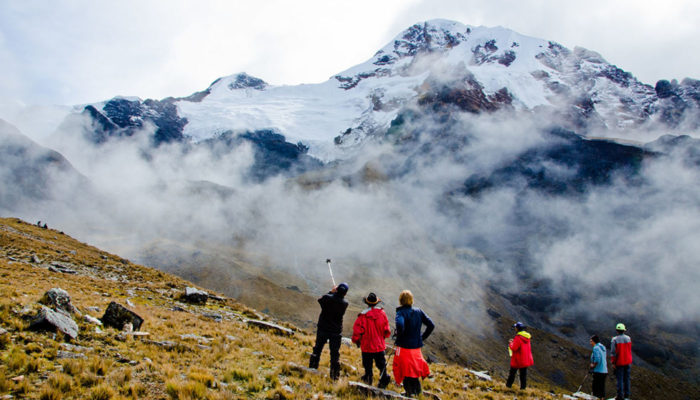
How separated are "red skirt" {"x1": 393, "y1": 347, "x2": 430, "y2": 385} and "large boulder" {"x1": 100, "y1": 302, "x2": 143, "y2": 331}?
9.06 meters

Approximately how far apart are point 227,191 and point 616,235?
189671mm

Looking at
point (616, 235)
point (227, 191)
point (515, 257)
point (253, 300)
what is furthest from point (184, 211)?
point (616, 235)

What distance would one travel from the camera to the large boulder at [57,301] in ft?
36.5

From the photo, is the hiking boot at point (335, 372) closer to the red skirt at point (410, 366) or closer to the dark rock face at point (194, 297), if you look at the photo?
the red skirt at point (410, 366)

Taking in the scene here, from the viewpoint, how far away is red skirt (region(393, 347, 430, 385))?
28.9 ft

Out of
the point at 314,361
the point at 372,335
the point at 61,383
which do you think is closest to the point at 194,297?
the point at 314,361

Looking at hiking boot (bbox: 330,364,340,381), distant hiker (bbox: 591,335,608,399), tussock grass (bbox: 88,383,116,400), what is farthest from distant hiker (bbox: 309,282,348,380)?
distant hiker (bbox: 591,335,608,399)

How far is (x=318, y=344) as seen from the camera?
1055 centimetres

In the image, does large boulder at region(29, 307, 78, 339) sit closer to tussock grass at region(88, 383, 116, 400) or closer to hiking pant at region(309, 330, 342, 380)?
tussock grass at region(88, 383, 116, 400)

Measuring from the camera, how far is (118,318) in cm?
1189

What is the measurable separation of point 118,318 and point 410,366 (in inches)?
378

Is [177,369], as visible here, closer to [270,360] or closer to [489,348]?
[270,360]

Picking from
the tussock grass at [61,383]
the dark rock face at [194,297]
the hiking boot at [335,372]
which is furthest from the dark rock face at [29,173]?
the hiking boot at [335,372]

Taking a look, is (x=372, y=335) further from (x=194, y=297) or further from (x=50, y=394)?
(x=194, y=297)
